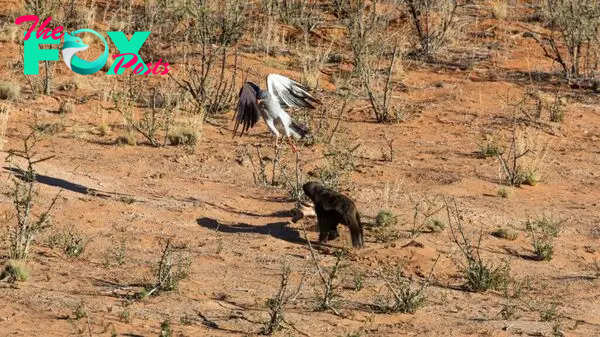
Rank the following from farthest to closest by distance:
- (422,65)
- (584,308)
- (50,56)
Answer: (422,65) → (50,56) → (584,308)

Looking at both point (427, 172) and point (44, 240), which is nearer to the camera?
point (44, 240)

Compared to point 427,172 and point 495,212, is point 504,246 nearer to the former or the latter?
point 495,212

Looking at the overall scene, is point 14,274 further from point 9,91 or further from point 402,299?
point 9,91

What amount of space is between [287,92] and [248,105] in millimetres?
419

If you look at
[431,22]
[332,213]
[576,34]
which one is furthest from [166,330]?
[431,22]

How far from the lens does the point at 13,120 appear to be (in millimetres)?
13164

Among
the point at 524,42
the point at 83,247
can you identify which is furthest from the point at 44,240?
the point at 524,42

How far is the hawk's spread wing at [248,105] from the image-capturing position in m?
11.5

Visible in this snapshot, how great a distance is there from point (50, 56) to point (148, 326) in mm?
7598

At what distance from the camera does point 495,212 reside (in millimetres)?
11102

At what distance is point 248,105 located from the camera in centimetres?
1162

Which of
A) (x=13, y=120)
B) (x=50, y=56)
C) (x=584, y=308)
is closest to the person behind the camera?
(x=584, y=308)

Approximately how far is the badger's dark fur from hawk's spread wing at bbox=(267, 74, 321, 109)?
1628mm

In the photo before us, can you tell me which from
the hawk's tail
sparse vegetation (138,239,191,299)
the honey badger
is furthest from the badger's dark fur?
the hawk's tail
